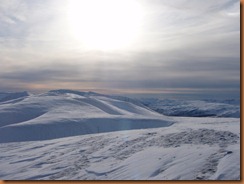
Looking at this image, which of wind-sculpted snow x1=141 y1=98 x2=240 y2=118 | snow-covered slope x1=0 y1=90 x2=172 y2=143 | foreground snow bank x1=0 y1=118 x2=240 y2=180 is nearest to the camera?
foreground snow bank x1=0 y1=118 x2=240 y2=180

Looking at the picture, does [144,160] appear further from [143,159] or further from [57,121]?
[57,121]

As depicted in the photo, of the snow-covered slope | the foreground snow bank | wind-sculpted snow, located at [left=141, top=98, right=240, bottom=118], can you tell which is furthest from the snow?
the snow-covered slope

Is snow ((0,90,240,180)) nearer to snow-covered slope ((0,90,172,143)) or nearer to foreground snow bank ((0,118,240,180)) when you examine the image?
foreground snow bank ((0,118,240,180))

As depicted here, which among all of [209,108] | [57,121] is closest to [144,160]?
[57,121]

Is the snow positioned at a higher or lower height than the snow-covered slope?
higher

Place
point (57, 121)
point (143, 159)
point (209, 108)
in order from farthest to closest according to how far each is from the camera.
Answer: point (209, 108) < point (57, 121) < point (143, 159)

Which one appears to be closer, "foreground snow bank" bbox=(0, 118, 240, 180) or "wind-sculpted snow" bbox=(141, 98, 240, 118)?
"foreground snow bank" bbox=(0, 118, 240, 180)

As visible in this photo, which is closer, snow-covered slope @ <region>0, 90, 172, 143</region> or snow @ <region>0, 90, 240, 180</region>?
snow @ <region>0, 90, 240, 180</region>

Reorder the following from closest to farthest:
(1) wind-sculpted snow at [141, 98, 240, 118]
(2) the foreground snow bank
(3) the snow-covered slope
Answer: (2) the foreground snow bank < (1) wind-sculpted snow at [141, 98, 240, 118] < (3) the snow-covered slope

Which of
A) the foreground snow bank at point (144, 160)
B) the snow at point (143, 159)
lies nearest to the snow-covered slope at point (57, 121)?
the snow at point (143, 159)

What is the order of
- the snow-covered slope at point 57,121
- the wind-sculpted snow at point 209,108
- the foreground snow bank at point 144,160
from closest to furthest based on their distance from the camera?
the foreground snow bank at point 144,160
the wind-sculpted snow at point 209,108
the snow-covered slope at point 57,121

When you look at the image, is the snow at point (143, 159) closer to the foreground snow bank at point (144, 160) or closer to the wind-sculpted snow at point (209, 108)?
the foreground snow bank at point (144, 160)

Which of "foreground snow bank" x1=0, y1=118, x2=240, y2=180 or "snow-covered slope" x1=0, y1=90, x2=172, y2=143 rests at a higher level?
"foreground snow bank" x1=0, y1=118, x2=240, y2=180
